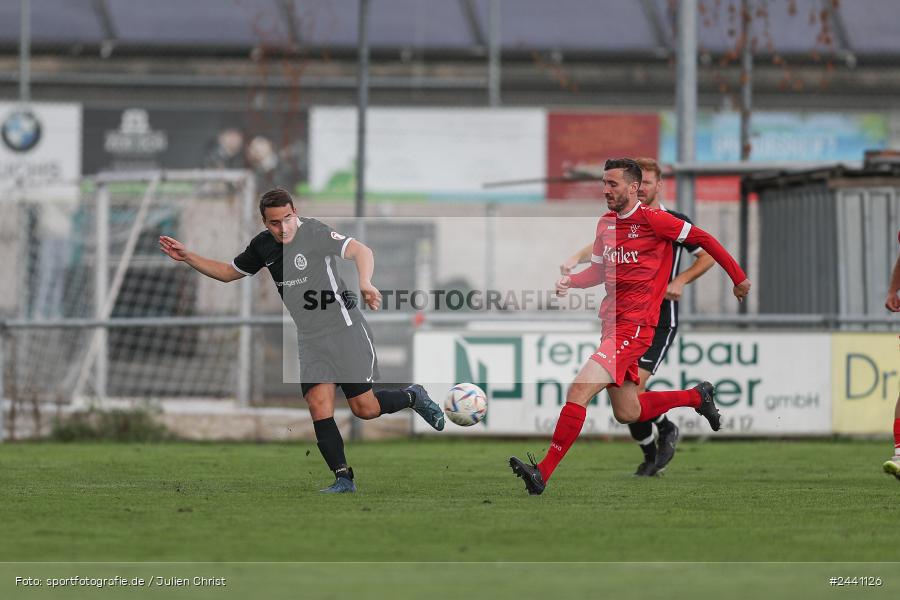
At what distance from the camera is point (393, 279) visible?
18.9 m

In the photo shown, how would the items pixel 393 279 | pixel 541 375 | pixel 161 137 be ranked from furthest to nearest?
pixel 161 137
pixel 393 279
pixel 541 375

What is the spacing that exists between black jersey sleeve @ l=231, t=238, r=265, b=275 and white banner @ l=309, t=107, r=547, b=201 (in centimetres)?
1384

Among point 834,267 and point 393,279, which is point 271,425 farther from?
point 834,267

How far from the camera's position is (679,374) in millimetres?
16094

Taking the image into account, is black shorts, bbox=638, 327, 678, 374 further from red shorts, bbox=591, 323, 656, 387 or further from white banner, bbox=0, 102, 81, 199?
white banner, bbox=0, 102, 81, 199

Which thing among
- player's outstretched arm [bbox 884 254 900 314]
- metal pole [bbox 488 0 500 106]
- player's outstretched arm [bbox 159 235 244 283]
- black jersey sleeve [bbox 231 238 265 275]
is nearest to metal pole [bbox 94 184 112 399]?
metal pole [bbox 488 0 500 106]

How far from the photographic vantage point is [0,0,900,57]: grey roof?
2528cm

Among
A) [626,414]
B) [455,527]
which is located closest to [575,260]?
[626,414]

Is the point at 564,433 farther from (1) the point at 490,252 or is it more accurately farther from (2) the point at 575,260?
(1) the point at 490,252

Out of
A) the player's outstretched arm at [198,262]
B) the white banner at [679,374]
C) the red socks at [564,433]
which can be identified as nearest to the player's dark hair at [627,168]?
the red socks at [564,433]

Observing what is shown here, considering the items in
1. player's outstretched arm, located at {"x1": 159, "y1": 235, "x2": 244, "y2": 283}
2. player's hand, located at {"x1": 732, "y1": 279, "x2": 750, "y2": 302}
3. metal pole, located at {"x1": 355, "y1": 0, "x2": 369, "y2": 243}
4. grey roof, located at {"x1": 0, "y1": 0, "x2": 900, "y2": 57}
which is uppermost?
grey roof, located at {"x1": 0, "y1": 0, "x2": 900, "y2": 57}

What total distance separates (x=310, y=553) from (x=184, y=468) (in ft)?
17.6

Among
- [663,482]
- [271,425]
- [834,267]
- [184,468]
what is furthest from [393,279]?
[663,482]

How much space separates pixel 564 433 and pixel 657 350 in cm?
175
